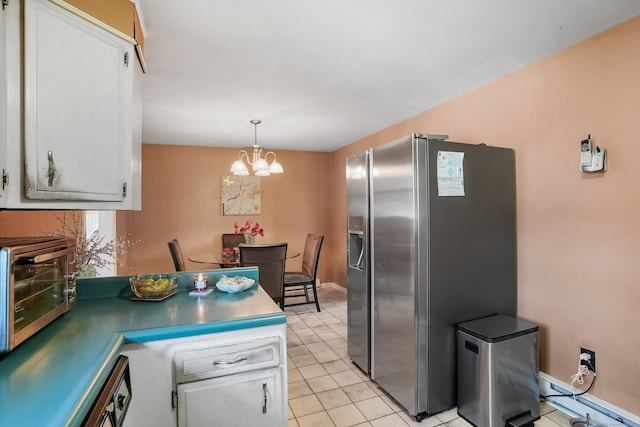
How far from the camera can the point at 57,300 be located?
52.4 inches

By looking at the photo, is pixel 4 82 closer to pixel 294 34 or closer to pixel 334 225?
pixel 294 34

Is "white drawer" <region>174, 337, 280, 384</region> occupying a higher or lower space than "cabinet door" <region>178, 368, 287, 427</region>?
higher

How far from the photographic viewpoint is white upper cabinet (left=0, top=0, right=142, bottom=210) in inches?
43.2

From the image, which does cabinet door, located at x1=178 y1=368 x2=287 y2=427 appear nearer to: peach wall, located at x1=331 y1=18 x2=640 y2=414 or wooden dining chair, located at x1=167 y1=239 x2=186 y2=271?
peach wall, located at x1=331 y1=18 x2=640 y2=414

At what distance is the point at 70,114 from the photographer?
121cm

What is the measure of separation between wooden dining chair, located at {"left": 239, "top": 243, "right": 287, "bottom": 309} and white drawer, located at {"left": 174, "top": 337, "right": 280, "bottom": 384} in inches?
76.4

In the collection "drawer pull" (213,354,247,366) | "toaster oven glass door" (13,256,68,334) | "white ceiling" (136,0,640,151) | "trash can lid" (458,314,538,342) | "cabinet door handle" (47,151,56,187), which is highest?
"white ceiling" (136,0,640,151)

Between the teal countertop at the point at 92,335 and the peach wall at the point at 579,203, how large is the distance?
5.97ft

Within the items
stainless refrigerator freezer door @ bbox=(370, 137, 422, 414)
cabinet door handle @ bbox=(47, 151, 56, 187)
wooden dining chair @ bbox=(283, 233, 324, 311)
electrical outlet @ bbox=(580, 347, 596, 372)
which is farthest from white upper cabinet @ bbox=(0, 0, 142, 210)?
wooden dining chair @ bbox=(283, 233, 324, 311)

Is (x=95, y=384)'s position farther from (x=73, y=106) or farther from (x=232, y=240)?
(x=232, y=240)

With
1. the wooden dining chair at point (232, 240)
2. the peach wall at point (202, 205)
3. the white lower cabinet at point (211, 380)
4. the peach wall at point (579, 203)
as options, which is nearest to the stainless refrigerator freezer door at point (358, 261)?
the peach wall at point (579, 203)

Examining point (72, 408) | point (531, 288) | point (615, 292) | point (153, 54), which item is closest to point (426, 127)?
point (531, 288)

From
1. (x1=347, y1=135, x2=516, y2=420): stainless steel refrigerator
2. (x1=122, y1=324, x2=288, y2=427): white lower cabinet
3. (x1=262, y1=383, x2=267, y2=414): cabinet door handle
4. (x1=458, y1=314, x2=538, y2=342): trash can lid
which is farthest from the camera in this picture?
(x1=347, y1=135, x2=516, y2=420): stainless steel refrigerator

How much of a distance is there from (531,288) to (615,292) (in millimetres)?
481
